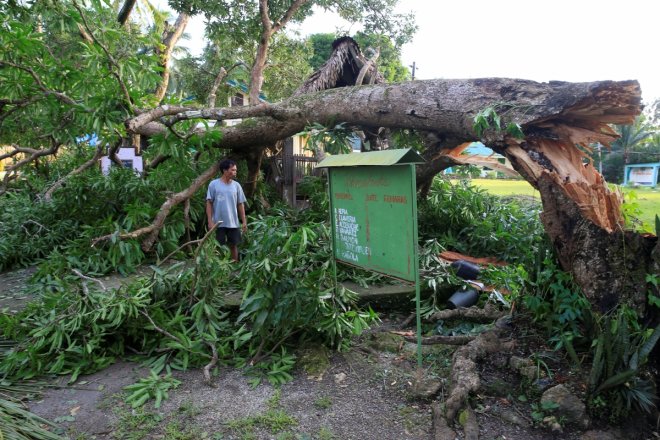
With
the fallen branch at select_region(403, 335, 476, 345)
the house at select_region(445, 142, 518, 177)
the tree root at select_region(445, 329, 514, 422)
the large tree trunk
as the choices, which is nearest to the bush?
the house at select_region(445, 142, 518, 177)

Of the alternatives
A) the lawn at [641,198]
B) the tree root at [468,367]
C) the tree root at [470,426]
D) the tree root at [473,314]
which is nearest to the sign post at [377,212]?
the tree root at [468,367]

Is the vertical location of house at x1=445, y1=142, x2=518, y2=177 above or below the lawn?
above

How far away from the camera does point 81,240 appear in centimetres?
644

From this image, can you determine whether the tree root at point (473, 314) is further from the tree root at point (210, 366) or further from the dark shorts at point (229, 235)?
the dark shorts at point (229, 235)

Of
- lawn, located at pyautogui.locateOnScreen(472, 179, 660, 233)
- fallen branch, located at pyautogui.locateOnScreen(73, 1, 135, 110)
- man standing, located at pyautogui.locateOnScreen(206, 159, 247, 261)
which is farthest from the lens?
man standing, located at pyautogui.locateOnScreen(206, 159, 247, 261)

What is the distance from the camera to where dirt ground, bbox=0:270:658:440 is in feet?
9.57

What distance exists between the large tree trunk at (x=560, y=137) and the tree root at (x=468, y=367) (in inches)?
30.0

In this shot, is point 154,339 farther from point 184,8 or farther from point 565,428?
point 184,8

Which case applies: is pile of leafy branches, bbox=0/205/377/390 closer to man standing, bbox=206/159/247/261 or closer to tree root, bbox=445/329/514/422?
tree root, bbox=445/329/514/422

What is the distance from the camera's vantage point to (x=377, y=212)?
3.42 metres

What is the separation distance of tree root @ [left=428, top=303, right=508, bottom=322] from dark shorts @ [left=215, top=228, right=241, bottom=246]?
8.80ft

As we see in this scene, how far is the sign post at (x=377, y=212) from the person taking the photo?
3094mm

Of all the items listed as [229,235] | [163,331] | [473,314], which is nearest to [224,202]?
[229,235]

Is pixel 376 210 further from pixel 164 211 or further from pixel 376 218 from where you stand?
pixel 164 211
